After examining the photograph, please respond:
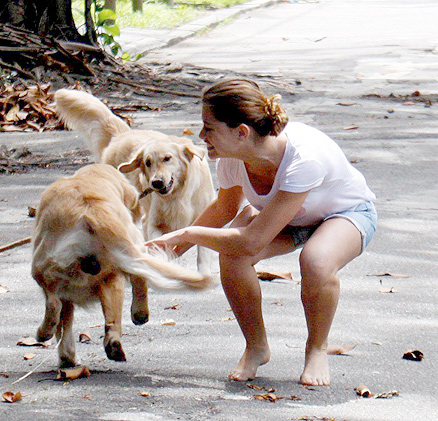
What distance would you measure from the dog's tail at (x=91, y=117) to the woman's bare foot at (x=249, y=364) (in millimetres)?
3454

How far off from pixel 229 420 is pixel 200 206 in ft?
10.1

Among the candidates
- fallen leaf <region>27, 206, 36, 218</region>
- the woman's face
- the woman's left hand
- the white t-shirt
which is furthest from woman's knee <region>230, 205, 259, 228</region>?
fallen leaf <region>27, 206, 36, 218</region>

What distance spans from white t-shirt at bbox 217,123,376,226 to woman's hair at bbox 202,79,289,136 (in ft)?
0.55

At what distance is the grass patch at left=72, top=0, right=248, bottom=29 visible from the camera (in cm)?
1984

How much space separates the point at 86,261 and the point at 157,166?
6.99ft

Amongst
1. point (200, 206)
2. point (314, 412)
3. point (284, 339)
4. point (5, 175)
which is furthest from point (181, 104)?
point (314, 412)

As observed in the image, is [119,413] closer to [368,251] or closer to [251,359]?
[251,359]

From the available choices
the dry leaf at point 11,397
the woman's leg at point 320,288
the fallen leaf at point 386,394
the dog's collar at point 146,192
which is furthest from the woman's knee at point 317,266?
the dog's collar at point 146,192

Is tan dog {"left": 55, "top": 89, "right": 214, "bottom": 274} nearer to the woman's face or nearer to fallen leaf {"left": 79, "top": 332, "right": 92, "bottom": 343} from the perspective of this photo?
fallen leaf {"left": 79, "top": 332, "right": 92, "bottom": 343}

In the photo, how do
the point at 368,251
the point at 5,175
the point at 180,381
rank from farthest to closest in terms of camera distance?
the point at 5,175
the point at 368,251
the point at 180,381

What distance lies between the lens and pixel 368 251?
5906mm

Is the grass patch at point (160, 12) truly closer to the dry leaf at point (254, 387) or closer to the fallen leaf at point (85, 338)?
the fallen leaf at point (85, 338)

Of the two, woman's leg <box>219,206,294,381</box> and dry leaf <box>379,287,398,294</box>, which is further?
dry leaf <box>379,287,398,294</box>

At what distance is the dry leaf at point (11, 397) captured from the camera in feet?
11.2
